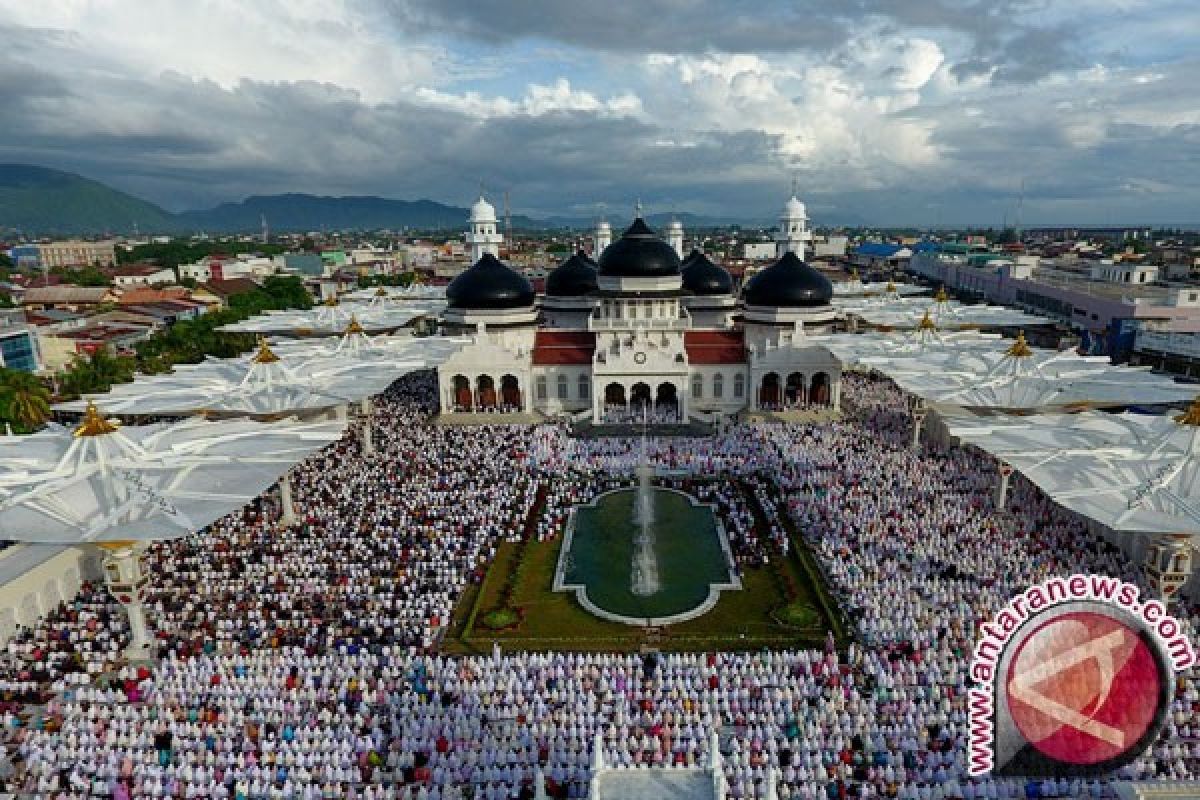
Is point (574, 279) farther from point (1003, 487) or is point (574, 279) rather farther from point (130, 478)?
point (130, 478)

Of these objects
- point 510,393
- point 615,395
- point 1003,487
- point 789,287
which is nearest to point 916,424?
point 1003,487

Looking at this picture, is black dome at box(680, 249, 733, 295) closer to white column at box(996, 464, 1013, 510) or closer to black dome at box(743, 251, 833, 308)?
black dome at box(743, 251, 833, 308)

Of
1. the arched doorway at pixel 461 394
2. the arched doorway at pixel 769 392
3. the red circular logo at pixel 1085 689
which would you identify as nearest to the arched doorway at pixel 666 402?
the arched doorway at pixel 769 392

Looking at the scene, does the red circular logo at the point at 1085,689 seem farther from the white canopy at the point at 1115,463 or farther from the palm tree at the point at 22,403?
the palm tree at the point at 22,403

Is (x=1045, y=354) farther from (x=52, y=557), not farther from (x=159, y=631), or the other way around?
(x=52, y=557)

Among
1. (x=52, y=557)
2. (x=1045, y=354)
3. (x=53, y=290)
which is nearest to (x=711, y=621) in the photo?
(x=52, y=557)

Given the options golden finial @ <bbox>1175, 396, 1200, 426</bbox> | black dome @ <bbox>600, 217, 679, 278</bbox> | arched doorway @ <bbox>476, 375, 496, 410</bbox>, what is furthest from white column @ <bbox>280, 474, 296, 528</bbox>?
golden finial @ <bbox>1175, 396, 1200, 426</bbox>
